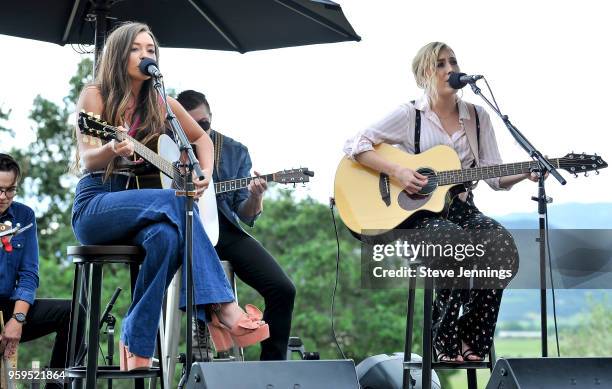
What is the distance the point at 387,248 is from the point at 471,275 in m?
0.46

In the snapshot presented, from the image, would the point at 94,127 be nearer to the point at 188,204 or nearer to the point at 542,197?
the point at 188,204

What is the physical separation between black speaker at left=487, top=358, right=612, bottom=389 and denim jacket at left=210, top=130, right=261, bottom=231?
7.59 ft

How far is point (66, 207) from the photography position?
49.3 ft

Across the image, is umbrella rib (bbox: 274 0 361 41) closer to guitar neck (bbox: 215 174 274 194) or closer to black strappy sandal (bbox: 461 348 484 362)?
guitar neck (bbox: 215 174 274 194)

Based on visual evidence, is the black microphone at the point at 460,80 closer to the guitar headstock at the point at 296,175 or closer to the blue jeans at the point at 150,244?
the guitar headstock at the point at 296,175

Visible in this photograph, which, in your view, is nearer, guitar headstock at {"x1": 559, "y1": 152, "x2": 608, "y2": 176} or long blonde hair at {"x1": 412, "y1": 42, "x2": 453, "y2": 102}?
guitar headstock at {"x1": 559, "y1": 152, "x2": 608, "y2": 176}

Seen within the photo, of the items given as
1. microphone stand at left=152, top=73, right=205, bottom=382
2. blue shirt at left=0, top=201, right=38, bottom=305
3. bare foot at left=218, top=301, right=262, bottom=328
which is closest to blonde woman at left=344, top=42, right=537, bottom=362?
bare foot at left=218, top=301, right=262, bottom=328

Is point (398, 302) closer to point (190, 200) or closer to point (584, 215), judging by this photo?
point (584, 215)

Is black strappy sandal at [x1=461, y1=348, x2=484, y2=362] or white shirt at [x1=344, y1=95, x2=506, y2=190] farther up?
white shirt at [x1=344, y1=95, x2=506, y2=190]

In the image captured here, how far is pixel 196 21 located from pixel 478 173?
1.98m

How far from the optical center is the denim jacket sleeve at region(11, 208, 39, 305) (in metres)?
4.84

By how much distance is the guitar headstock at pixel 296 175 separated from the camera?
5328 mm

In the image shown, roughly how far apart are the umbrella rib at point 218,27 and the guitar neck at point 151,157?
5.25ft

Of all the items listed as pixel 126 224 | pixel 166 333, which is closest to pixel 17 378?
pixel 166 333
